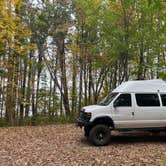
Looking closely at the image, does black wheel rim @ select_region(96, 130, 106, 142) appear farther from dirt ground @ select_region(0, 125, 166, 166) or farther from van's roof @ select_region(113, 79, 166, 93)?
van's roof @ select_region(113, 79, 166, 93)

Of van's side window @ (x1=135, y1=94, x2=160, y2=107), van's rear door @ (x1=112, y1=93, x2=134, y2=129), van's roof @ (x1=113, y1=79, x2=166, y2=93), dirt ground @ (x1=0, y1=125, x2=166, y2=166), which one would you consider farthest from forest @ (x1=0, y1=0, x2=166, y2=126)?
van's rear door @ (x1=112, y1=93, x2=134, y2=129)

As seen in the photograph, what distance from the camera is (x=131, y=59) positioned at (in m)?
20.7

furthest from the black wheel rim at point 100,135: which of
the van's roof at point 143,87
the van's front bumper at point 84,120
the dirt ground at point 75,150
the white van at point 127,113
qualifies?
the van's roof at point 143,87

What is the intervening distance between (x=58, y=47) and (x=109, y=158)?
1448 cm

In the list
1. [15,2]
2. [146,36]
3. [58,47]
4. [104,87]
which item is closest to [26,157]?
[15,2]

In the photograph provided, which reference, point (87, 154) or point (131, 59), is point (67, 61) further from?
point (87, 154)

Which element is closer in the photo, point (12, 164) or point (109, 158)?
point (12, 164)

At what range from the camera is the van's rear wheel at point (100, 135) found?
11.3 metres

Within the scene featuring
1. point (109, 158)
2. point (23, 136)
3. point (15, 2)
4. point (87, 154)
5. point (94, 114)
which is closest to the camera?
point (109, 158)

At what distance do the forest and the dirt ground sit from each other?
609 centimetres

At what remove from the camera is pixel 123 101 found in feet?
39.2

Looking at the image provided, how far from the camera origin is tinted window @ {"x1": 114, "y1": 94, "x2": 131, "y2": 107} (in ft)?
38.9

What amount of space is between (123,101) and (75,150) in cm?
290

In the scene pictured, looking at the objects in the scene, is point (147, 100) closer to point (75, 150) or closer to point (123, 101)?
point (123, 101)
